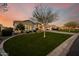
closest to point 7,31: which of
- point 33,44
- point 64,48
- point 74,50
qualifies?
point 33,44

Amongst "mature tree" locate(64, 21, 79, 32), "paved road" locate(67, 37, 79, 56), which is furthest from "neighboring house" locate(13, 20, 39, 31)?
"paved road" locate(67, 37, 79, 56)

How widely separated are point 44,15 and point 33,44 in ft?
1.04

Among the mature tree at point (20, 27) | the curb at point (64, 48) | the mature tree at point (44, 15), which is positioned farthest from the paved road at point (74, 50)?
the mature tree at point (20, 27)

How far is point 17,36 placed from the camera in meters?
2.58

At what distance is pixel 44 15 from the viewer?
2.57 metres

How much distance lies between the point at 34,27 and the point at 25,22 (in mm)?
113

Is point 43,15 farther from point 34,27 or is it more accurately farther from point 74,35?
point 74,35

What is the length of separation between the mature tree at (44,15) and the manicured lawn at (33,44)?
0.13 m

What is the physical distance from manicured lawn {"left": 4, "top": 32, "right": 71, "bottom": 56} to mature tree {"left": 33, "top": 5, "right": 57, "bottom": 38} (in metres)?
0.13

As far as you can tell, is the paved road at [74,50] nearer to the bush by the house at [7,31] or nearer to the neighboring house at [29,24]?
the neighboring house at [29,24]

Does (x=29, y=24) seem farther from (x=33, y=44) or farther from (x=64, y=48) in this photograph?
(x=64, y=48)

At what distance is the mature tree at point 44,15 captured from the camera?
256 centimetres

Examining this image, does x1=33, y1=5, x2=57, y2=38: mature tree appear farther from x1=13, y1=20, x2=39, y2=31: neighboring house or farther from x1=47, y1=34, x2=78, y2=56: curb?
x1=47, y1=34, x2=78, y2=56: curb

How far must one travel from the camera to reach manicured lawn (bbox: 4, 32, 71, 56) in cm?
251
